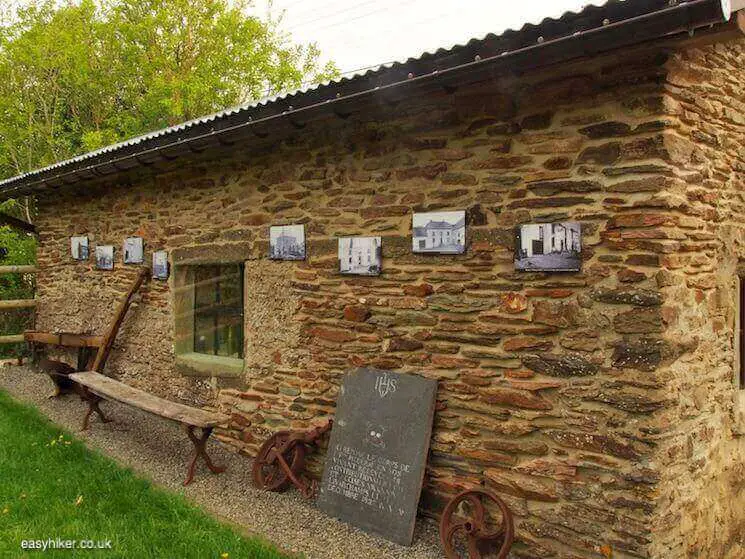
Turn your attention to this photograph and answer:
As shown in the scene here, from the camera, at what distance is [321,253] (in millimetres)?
4949

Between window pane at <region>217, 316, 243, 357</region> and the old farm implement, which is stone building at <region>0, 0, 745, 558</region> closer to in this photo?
the old farm implement

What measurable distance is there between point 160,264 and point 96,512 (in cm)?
316

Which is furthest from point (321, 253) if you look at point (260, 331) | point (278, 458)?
point (278, 458)

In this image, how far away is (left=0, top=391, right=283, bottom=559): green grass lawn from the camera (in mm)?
3734

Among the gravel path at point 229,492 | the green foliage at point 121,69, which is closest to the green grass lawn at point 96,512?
the gravel path at point 229,492

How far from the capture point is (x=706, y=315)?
12.3ft

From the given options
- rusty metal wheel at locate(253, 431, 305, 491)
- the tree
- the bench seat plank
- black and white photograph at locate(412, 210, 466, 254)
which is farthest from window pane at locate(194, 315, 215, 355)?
the tree

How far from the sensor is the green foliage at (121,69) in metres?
13.7

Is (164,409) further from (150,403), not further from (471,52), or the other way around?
(471,52)

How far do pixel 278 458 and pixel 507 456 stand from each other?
188cm

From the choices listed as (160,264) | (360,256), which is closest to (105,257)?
(160,264)

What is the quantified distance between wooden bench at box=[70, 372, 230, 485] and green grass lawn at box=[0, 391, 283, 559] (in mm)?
474

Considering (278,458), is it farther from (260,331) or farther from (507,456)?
(507,456)

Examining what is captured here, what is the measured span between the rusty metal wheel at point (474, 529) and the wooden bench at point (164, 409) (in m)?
2.06
